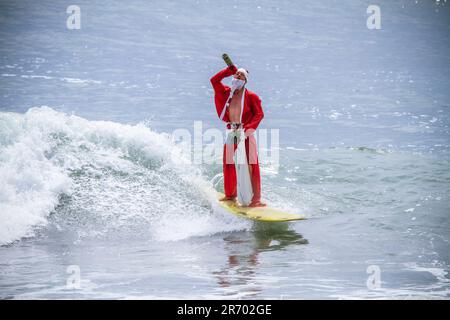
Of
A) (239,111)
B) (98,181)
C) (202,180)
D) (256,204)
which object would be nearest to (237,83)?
(239,111)

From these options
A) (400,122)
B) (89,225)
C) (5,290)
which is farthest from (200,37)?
(5,290)

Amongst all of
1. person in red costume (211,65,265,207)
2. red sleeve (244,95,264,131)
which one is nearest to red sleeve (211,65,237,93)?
person in red costume (211,65,265,207)

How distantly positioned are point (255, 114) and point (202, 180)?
5.46 feet

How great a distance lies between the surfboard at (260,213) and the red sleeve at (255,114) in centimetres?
90

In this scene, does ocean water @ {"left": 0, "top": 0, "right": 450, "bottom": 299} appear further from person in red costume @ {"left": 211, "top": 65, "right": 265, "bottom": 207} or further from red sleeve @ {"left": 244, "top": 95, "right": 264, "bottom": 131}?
red sleeve @ {"left": 244, "top": 95, "right": 264, "bottom": 131}

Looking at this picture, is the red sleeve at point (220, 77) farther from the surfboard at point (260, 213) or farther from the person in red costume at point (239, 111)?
the surfboard at point (260, 213)

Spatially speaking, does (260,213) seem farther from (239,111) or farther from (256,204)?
(239,111)

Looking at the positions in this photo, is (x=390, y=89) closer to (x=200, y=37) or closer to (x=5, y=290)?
(x=200, y=37)

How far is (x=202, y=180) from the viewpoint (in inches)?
400

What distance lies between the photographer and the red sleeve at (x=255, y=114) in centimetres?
875

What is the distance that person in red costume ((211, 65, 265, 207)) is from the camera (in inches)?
343

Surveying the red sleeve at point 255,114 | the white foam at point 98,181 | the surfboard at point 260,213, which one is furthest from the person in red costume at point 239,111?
the white foam at point 98,181

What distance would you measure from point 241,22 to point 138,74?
27.1 ft

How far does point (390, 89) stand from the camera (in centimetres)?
2061
